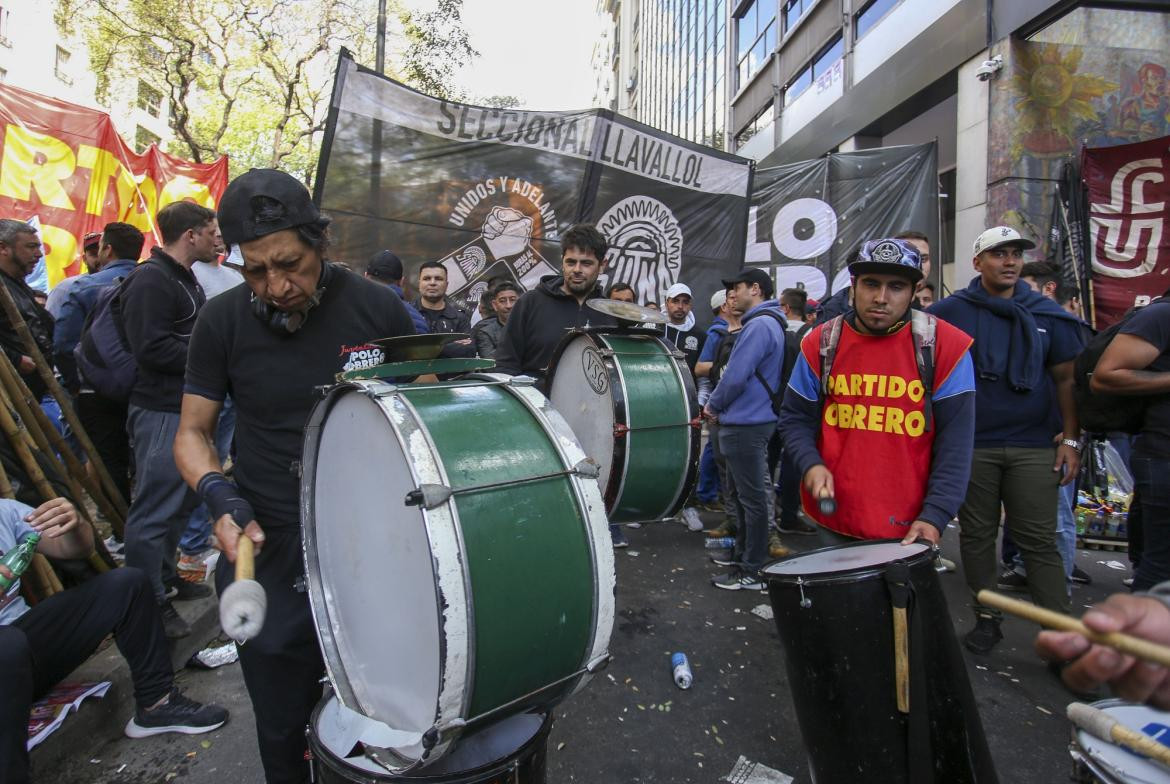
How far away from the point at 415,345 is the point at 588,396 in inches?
81.6

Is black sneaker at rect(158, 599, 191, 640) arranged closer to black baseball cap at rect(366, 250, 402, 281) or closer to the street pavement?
the street pavement

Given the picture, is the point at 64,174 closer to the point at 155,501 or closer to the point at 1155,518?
the point at 155,501

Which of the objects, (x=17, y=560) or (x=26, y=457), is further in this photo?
(x=26, y=457)

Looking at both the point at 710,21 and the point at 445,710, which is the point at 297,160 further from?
the point at 445,710

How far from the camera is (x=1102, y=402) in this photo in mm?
3418

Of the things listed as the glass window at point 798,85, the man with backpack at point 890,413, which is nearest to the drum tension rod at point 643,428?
the man with backpack at point 890,413

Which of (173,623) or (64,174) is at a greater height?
(64,174)

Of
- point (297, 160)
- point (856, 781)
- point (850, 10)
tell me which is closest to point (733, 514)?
point (856, 781)

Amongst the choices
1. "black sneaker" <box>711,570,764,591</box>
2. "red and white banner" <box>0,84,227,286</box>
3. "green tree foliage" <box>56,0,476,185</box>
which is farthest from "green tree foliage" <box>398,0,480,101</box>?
"black sneaker" <box>711,570,764,591</box>

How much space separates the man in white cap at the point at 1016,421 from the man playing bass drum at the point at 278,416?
10.6 feet

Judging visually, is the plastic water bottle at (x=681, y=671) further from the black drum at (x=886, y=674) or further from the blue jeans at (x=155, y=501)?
the blue jeans at (x=155, y=501)

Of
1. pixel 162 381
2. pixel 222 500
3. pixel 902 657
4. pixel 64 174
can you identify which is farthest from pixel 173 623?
pixel 64 174

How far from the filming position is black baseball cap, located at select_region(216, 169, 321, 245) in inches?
68.5

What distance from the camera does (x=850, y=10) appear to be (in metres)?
13.8
